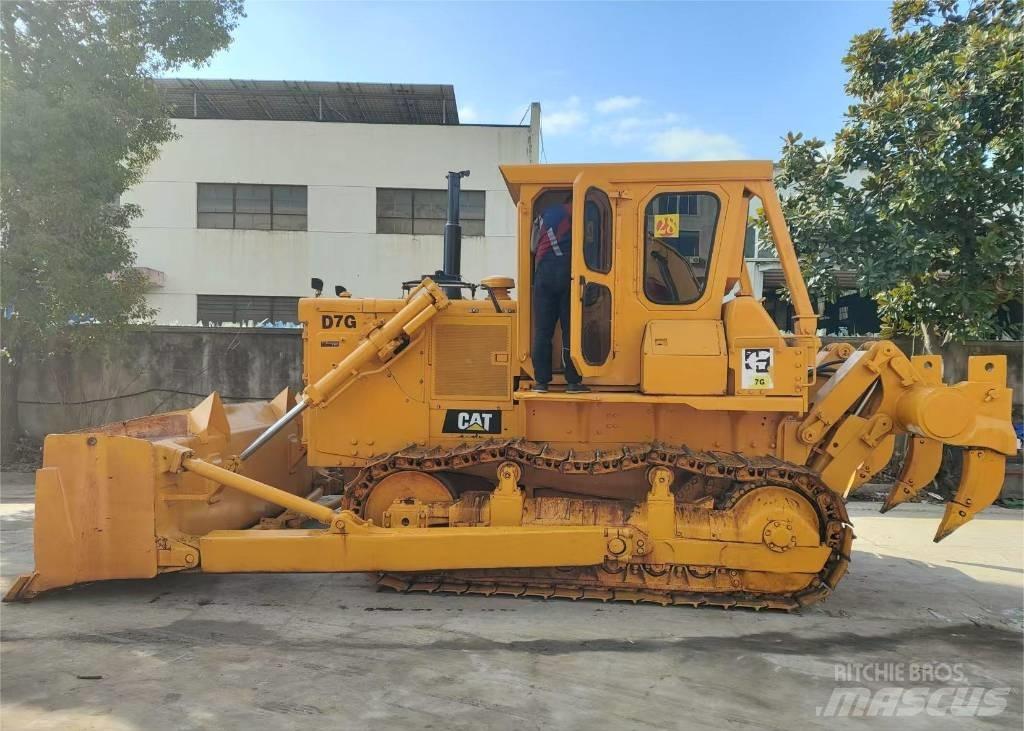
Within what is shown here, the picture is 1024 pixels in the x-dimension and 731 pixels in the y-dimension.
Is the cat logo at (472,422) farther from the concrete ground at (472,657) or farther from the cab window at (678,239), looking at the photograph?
the cab window at (678,239)

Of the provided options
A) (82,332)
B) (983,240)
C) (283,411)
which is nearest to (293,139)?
(82,332)

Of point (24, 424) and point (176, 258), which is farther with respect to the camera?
point (176, 258)

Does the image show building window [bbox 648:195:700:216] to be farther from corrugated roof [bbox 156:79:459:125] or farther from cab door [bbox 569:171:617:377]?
corrugated roof [bbox 156:79:459:125]

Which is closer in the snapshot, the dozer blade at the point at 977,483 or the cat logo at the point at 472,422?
the dozer blade at the point at 977,483

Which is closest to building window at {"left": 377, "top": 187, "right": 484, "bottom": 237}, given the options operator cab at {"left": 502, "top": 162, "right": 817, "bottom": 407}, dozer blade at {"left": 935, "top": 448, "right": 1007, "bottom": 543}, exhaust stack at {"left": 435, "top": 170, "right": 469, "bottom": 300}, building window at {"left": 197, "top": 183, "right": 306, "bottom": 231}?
building window at {"left": 197, "top": 183, "right": 306, "bottom": 231}

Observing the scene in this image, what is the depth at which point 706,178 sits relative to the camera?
13.7 ft

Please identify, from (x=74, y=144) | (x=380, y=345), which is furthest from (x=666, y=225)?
(x=74, y=144)

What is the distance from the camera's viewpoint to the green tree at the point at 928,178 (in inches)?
268

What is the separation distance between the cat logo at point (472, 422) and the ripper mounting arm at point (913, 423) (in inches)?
86.6

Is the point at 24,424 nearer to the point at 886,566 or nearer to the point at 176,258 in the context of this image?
the point at 176,258

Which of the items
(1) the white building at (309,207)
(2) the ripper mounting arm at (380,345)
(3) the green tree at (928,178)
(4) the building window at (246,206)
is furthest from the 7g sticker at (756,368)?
(4) the building window at (246,206)

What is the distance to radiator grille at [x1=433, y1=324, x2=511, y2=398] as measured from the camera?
4.60 meters

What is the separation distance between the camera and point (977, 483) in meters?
4.08

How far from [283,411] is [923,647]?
5287 millimetres
